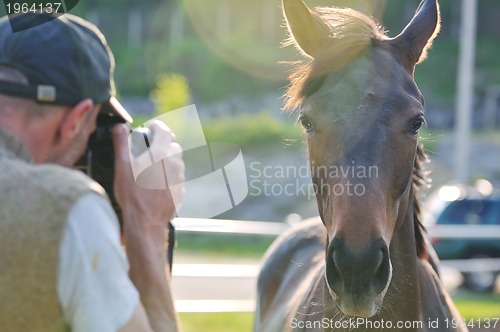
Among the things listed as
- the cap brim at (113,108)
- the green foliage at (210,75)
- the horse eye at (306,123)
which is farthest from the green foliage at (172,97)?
the cap brim at (113,108)

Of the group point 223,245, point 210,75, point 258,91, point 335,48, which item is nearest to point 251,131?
point 258,91

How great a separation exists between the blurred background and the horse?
1011cm

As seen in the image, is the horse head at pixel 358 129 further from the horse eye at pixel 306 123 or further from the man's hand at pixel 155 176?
the man's hand at pixel 155 176

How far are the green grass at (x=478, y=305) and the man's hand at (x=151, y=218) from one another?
803 centimetres

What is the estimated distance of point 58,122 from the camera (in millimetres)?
2010

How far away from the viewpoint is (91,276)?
5.86 ft

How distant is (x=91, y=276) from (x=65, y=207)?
0.18 m

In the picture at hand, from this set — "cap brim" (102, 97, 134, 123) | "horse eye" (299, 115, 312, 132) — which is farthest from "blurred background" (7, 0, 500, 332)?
"cap brim" (102, 97, 134, 123)

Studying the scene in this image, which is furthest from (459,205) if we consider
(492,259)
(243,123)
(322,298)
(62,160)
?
(243,123)

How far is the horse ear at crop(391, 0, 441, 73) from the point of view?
142 inches

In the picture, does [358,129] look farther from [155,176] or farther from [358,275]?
[155,176]

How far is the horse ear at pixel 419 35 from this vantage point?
3617 millimetres

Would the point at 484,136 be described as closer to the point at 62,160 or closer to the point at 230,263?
→ the point at 230,263

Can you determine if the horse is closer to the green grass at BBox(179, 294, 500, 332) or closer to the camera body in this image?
the camera body
